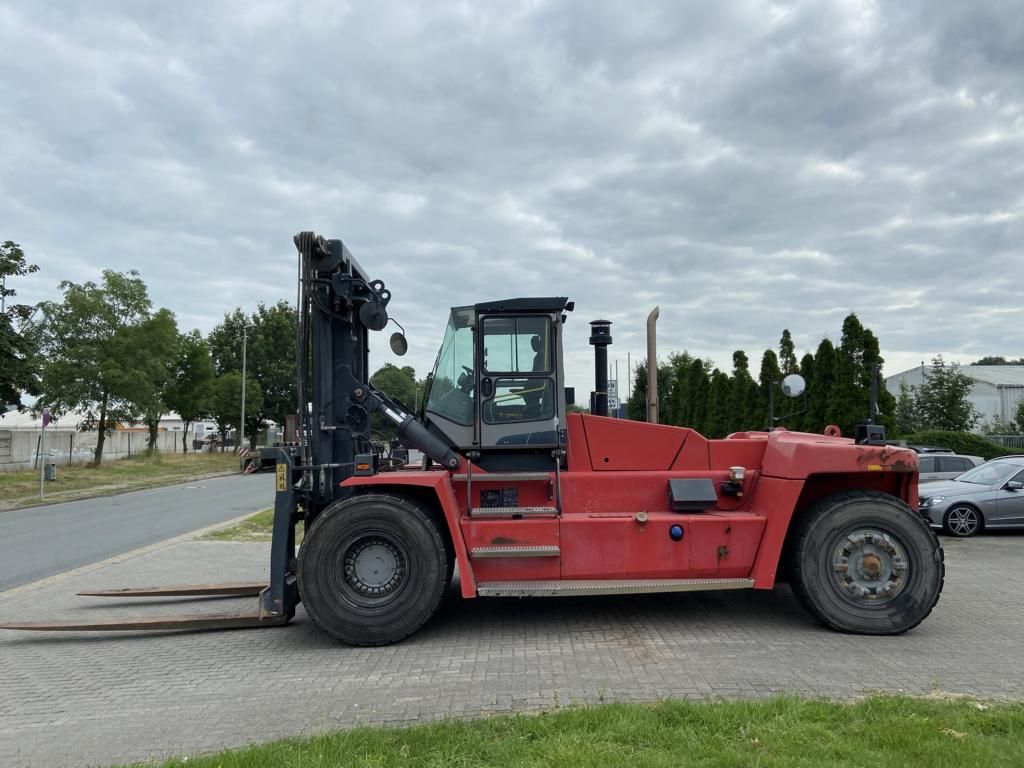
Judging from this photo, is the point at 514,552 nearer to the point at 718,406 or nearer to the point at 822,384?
the point at 822,384

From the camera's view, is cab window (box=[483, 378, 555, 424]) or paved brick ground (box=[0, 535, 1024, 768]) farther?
cab window (box=[483, 378, 555, 424])

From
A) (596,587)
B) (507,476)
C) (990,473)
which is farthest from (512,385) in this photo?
(990,473)

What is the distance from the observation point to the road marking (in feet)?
31.1

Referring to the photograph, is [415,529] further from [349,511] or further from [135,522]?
[135,522]

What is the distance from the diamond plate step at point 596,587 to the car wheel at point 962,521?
Answer: 27.1 ft

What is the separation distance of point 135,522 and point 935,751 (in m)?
17.1

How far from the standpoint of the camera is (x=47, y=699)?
522 centimetres

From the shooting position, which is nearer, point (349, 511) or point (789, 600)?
point (349, 511)

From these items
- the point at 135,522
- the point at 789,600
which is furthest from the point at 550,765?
the point at 135,522

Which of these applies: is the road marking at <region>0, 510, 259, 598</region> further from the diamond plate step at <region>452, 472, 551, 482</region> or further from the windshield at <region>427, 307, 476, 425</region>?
the diamond plate step at <region>452, 472, 551, 482</region>

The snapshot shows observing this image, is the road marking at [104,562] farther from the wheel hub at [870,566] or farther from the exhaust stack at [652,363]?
the wheel hub at [870,566]

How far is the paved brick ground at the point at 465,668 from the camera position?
15.1 feet

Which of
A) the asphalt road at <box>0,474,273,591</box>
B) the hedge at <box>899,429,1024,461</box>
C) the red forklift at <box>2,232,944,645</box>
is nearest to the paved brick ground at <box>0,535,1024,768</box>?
the red forklift at <box>2,232,944,645</box>

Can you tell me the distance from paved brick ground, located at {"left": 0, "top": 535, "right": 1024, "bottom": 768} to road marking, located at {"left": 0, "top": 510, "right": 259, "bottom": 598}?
8.86 ft
